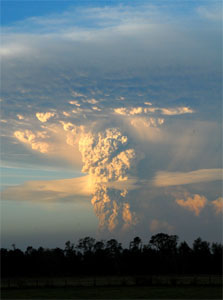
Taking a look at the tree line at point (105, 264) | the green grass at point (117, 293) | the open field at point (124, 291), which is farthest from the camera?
the tree line at point (105, 264)

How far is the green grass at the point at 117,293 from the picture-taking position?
42156 mm

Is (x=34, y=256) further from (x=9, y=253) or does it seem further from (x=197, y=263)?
(x=197, y=263)

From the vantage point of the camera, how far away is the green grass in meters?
42.2

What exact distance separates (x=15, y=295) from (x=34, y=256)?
71.1 m

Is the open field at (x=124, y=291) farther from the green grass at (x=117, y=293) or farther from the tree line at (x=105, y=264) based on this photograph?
the tree line at (x=105, y=264)

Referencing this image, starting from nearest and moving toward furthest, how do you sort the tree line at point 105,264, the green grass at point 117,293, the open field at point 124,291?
the green grass at point 117,293 → the open field at point 124,291 → the tree line at point 105,264


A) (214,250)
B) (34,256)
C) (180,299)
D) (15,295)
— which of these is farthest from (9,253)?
(180,299)

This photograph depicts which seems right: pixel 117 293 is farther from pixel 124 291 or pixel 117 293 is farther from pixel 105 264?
pixel 105 264

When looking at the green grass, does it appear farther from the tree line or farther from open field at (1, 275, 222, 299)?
the tree line

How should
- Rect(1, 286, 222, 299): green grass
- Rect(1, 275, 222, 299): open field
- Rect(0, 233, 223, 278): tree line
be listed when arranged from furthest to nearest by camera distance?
Rect(0, 233, 223, 278): tree line → Rect(1, 275, 222, 299): open field → Rect(1, 286, 222, 299): green grass

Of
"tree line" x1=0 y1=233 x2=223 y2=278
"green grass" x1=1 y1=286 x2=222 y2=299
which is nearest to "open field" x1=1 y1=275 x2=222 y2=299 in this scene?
"green grass" x1=1 y1=286 x2=222 y2=299

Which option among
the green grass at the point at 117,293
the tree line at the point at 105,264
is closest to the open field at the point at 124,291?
the green grass at the point at 117,293

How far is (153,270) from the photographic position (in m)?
105

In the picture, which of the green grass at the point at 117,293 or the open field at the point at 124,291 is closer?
the green grass at the point at 117,293
